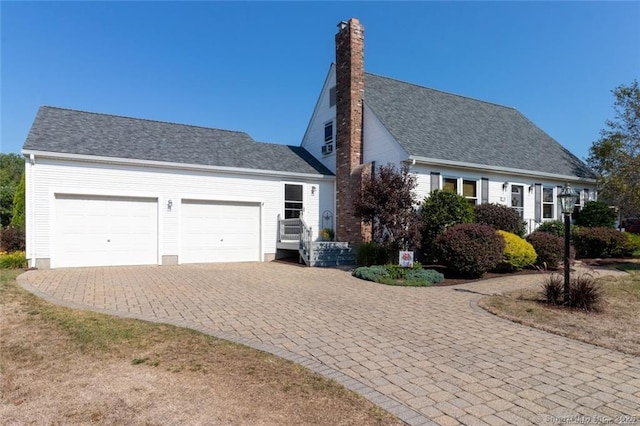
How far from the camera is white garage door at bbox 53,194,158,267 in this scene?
12328mm

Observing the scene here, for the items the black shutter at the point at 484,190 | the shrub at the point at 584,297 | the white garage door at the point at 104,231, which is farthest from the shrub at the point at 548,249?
the white garage door at the point at 104,231

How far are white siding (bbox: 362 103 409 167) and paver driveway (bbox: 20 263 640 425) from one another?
6068mm

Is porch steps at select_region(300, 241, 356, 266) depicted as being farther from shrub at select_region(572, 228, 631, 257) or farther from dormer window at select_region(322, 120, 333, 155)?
shrub at select_region(572, 228, 631, 257)

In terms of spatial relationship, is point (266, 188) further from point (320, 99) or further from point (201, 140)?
point (320, 99)

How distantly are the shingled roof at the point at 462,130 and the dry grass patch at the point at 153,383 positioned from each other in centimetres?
1108

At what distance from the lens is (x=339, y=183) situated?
645 inches

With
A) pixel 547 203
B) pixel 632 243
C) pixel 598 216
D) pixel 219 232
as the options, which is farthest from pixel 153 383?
pixel 598 216

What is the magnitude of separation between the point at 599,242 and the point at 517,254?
661 centimetres

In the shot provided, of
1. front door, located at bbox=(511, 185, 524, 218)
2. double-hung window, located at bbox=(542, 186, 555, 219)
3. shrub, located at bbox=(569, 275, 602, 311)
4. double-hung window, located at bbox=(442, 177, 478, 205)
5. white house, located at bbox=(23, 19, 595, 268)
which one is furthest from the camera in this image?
double-hung window, located at bbox=(542, 186, 555, 219)

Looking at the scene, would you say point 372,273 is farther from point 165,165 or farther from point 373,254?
point 165,165

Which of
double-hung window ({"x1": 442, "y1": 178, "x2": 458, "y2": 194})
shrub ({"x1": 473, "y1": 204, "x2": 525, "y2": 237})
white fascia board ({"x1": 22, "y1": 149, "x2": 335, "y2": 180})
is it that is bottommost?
shrub ({"x1": 473, "y1": 204, "x2": 525, "y2": 237})

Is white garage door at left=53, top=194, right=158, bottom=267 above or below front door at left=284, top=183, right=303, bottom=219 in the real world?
below

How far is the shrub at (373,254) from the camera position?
1322cm

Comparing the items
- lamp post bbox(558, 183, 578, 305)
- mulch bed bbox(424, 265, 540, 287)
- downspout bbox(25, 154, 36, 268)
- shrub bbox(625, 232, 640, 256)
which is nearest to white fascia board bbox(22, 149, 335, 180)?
downspout bbox(25, 154, 36, 268)
